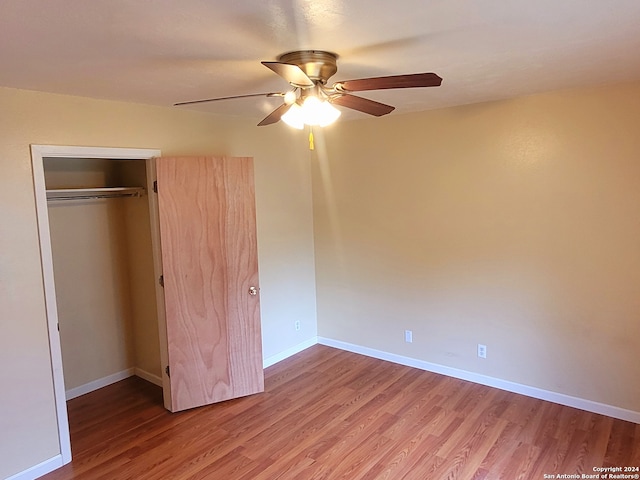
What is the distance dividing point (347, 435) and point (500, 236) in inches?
80.7

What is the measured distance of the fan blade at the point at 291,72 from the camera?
1.81 meters

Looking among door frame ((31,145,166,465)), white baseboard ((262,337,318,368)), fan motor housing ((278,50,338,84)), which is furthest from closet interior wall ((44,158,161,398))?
fan motor housing ((278,50,338,84))

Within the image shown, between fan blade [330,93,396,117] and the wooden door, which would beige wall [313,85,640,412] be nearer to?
the wooden door

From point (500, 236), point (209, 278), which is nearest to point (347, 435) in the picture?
point (209, 278)

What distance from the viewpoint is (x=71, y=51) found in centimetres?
198

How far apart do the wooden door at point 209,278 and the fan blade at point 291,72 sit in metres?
1.64

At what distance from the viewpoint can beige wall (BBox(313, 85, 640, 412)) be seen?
320 centimetres

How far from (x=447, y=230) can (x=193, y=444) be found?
2.74m

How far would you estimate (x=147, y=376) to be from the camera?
4.27 meters

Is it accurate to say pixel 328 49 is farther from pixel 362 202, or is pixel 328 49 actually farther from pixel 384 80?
pixel 362 202

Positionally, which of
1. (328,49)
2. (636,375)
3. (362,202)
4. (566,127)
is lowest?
(636,375)

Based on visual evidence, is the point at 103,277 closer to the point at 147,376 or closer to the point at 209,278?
the point at 147,376

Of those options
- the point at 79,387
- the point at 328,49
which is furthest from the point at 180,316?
the point at 328,49

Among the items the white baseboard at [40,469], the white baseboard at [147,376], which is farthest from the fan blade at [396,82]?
the white baseboard at [147,376]
